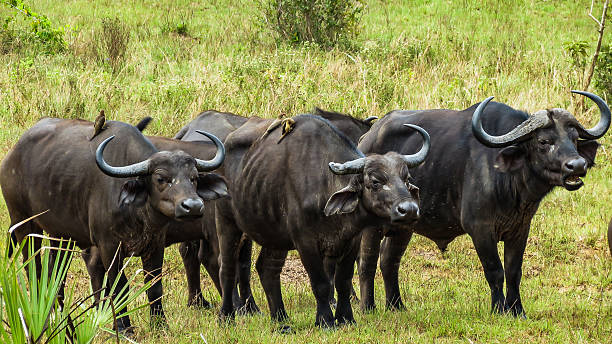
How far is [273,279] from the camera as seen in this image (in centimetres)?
775

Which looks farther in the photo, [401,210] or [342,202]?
[342,202]

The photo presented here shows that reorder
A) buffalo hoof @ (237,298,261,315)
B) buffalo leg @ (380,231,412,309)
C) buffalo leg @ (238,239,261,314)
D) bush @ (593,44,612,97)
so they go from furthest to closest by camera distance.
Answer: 1. bush @ (593,44,612,97)
2. buffalo leg @ (380,231,412,309)
3. buffalo leg @ (238,239,261,314)
4. buffalo hoof @ (237,298,261,315)

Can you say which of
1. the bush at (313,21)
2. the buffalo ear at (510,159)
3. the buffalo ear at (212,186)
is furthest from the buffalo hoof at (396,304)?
the bush at (313,21)

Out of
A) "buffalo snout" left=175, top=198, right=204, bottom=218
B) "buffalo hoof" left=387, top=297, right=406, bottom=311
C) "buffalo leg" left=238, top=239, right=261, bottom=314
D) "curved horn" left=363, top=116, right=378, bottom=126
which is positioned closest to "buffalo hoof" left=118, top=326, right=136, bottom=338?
"buffalo snout" left=175, top=198, right=204, bottom=218

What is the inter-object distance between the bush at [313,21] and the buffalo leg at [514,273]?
10.9m

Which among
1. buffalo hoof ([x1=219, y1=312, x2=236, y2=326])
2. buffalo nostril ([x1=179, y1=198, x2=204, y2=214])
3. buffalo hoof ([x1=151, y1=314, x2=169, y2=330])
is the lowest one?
buffalo hoof ([x1=219, y1=312, x2=236, y2=326])

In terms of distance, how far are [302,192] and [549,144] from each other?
213 cm

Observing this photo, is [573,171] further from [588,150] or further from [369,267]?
[369,267]

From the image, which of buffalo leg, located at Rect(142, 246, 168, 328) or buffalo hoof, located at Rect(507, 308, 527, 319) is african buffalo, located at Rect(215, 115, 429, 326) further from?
buffalo hoof, located at Rect(507, 308, 527, 319)

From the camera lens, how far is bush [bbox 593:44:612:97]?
13859mm

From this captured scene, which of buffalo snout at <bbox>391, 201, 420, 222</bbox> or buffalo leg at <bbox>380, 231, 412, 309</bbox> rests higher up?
buffalo snout at <bbox>391, 201, 420, 222</bbox>

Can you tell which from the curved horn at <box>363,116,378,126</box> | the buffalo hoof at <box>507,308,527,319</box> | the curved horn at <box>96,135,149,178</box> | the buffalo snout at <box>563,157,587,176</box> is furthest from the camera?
the curved horn at <box>363,116,378,126</box>

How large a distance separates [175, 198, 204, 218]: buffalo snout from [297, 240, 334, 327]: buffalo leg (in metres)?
0.95

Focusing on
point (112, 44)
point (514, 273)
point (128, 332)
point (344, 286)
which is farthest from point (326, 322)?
point (112, 44)
